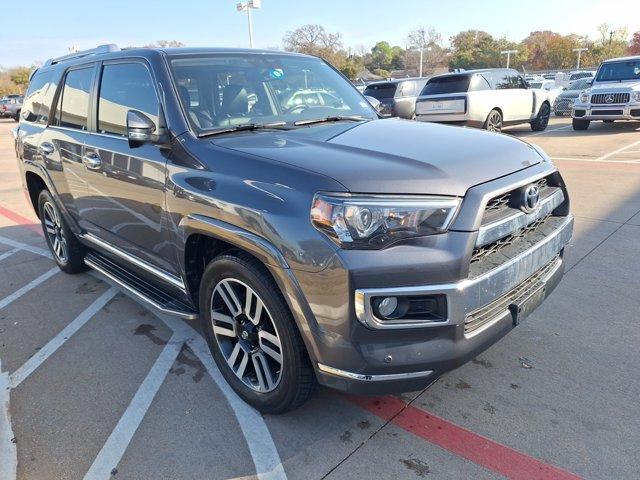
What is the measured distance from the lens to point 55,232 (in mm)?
5102

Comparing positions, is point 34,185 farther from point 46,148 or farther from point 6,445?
point 6,445

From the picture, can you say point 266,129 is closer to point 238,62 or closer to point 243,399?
point 238,62

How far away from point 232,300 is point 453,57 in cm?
7723

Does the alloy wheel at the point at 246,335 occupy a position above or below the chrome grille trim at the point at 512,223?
below

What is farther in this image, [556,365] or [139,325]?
[139,325]

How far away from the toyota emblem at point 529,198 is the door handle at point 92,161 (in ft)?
9.30

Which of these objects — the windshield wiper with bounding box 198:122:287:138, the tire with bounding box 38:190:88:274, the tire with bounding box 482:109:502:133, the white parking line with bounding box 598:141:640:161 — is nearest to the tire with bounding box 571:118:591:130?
the tire with bounding box 482:109:502:133

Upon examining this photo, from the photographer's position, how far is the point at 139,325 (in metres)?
3.90

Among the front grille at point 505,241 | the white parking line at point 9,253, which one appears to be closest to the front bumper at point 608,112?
the front grille at point 505,241

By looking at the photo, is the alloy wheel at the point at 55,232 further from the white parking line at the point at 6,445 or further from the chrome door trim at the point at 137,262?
the white parking line at the point at 6,445

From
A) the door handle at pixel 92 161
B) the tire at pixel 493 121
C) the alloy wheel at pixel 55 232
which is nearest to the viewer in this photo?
the door handle at pixel 92 161

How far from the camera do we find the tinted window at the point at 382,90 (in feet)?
53.5

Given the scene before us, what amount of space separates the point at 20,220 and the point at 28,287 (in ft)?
11.0

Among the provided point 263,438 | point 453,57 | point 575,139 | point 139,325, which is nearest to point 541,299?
point 263,438
